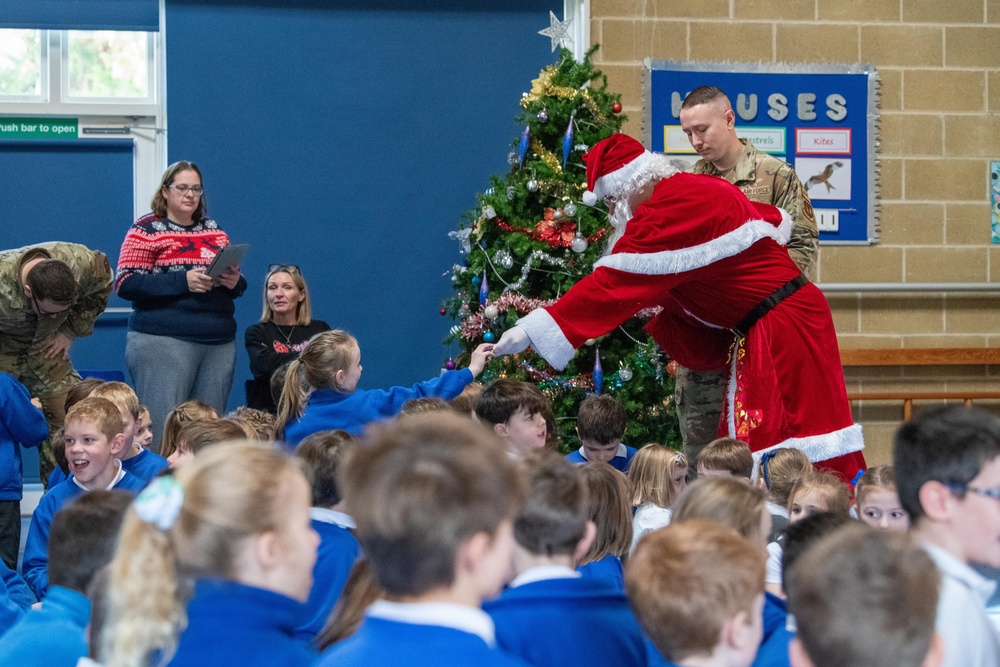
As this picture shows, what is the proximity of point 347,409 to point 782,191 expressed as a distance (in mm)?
2035

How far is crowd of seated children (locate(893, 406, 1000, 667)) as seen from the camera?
6.43ft

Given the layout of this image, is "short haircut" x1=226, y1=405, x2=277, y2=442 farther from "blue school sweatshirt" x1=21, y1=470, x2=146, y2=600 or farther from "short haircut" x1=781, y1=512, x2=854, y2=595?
"short haircut" x1=781, y1=512, x2=854, y2=595

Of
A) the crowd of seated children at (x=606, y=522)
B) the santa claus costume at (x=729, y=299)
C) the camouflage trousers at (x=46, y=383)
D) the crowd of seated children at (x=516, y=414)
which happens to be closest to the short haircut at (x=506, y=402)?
the crowd of seated children at (x=516, y=414)

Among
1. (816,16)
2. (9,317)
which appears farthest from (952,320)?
(9,317)

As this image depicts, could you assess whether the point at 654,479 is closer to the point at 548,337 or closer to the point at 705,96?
the point at 548,337

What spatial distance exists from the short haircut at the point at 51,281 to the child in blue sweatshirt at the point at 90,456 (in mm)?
1301

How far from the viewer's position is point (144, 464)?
156 inches

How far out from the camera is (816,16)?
287 inches

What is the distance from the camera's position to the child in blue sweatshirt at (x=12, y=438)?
446cm

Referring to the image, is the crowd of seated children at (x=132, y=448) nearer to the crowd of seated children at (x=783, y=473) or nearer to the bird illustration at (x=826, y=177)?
the crowd of seated children at (x=783, y=473)

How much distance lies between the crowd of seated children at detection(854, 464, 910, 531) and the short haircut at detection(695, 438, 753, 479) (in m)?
0.44

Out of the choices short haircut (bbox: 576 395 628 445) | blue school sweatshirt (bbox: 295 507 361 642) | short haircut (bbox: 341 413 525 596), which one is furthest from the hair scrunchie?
short haircut (bbox: 576 395 628 445)

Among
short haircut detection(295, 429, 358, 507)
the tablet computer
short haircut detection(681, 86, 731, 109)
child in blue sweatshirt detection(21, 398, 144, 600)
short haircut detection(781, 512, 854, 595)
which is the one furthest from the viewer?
the tablet computer

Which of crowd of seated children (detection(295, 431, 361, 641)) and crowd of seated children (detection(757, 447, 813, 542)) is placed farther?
crowd of seated children (detection(757, 447, 813, 542))
